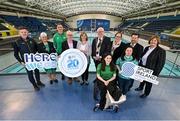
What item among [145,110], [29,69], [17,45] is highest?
[17,45]

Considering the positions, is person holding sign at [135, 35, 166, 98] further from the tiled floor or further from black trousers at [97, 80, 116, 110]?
black trousers at [97, 80, 116, 110]

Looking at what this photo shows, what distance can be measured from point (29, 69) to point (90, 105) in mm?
1494

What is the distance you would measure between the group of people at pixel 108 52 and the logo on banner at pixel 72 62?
0.83ft

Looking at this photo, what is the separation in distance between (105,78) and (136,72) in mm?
659

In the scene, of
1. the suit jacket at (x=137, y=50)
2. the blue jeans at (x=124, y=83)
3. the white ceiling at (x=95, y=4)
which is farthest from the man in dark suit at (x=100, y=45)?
the white ceiling at (x=95, y=4)

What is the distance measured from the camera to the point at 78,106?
3.41 m

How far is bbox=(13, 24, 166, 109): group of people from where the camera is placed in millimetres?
3205

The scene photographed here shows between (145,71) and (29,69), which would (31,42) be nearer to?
(29,69)

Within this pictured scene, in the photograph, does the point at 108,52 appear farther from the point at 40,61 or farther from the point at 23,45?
the point at 23,45

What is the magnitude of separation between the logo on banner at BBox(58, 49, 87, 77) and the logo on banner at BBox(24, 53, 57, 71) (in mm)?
359

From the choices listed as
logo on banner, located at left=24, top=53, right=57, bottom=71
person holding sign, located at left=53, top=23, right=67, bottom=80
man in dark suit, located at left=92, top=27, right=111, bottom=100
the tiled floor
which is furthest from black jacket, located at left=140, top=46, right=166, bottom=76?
logo on banner, located at left=24, top=53, right=57, bottom=71

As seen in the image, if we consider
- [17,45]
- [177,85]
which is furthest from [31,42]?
[177,85]

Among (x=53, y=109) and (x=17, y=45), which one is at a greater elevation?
(x=17, y=45)

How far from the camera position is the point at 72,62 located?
364 cm
